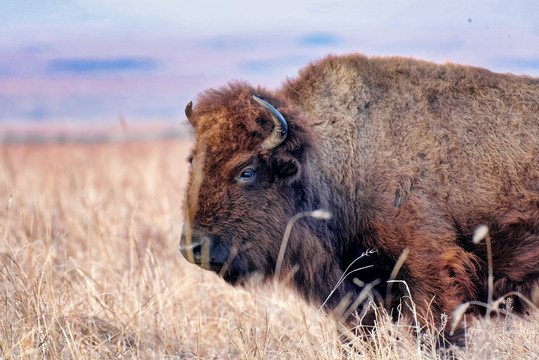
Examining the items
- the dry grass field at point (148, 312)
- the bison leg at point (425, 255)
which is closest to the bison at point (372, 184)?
the bison leg at point (425, 255)

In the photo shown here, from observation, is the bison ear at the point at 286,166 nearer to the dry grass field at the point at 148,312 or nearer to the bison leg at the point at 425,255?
the bison leg at the point at 425,255

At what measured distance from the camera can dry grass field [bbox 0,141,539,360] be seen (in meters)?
3.47

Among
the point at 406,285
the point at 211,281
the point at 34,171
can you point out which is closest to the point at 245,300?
the point at 211,281

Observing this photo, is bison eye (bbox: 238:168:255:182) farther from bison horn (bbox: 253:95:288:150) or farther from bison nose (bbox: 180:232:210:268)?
bison nose (bbox: 180:232:210:268)

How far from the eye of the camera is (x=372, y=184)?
389 cm

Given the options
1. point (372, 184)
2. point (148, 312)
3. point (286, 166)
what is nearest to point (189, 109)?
point (286, 166)

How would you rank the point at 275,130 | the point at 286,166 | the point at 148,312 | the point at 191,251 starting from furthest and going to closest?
the point at 148,312 → the point at 286,166 → the point at 275,130 → the point at 191,251

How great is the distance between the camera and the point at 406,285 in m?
3.53

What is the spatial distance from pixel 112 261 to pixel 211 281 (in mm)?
946

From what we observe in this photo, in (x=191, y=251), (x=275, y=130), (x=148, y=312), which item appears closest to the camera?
(x=191, y=251)

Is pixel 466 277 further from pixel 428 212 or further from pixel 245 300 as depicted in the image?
pixel 245 300

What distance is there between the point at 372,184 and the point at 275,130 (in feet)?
2.45

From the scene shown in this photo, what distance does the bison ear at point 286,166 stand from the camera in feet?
12.1

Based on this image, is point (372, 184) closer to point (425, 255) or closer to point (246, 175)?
point (425, 255)
